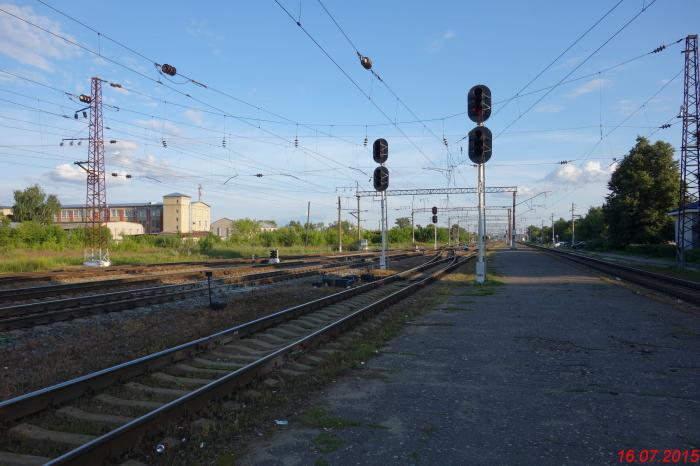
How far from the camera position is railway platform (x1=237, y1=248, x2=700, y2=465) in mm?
4754

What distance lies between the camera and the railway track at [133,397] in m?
4.57

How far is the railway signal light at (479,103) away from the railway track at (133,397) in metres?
12.2

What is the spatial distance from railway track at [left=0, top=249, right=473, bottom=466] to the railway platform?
1.04 meters

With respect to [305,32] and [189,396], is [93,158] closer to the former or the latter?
[305,32]

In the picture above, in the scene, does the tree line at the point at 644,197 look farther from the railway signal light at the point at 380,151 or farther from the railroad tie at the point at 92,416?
the railroad tie at the point at 92,416

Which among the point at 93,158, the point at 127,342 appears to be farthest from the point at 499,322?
the point at 93,158

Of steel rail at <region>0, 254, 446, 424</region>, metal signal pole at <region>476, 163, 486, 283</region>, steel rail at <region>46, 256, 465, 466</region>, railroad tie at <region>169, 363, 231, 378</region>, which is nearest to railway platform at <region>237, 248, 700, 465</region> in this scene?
steel rail at <region>46, 256, 465, 466</region>

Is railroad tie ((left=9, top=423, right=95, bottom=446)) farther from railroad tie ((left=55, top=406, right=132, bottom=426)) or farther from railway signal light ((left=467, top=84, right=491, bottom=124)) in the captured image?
railway signal light ((left=467, top=84, right=491, bottom=124))

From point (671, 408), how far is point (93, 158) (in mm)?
33826

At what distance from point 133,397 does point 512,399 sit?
15.2 ft

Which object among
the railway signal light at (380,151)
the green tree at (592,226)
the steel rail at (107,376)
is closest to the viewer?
the steel rail at (107,376)

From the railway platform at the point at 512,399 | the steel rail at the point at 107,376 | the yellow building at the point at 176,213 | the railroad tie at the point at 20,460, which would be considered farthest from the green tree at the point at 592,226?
the railroad tie at the point at 20,460

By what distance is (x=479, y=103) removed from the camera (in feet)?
62.8

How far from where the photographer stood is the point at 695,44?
88.1ft
